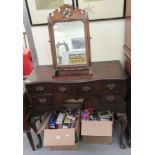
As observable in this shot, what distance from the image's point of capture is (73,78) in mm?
1609

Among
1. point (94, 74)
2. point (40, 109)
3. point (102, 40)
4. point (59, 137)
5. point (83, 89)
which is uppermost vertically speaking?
point (102, 40)

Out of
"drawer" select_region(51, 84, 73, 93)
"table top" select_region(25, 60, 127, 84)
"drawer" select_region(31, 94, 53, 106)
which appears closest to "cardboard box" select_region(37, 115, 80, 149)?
"drawer" select_region(31, 94, 53, 106)

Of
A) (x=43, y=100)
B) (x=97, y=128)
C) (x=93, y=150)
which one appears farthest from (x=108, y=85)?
(x=93, y=150)

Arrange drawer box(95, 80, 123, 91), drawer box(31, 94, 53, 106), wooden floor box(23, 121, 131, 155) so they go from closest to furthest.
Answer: drawer box(95, 80, 123, 91), drawer box(31, 94, 53, 106), wooden floor box(23, 121, 131, 155)

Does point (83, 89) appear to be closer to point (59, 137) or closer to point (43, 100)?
point (43, 100)

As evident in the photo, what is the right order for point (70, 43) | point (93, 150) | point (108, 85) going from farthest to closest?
point (93, 150), point (70, 43), point (108, 85)

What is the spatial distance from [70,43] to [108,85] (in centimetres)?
49

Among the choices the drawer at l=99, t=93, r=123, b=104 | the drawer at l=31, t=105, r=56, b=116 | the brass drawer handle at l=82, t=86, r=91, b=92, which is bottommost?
the drawer at l=31, t=105, r=56, b=116

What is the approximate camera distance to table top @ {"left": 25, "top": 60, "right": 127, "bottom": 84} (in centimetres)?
157

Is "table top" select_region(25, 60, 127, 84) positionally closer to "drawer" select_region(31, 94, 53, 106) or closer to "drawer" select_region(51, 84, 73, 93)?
"drawer" select_region(51, 84, 73, 93)
